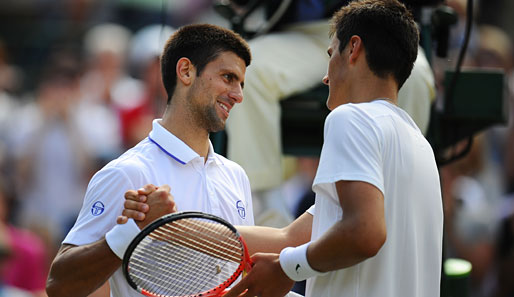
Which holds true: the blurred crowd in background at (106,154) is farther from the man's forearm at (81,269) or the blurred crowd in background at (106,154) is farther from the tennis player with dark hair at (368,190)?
the tennis player with dark hair at (368,190)

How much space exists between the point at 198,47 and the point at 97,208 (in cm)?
70

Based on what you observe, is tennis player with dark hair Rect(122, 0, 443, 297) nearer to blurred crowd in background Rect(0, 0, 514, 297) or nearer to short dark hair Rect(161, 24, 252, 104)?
short dark hair Rect(161, 24, 252, 104)

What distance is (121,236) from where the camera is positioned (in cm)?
248

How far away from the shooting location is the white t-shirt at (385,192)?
2.32 m

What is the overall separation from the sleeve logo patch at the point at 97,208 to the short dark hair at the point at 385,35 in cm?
88

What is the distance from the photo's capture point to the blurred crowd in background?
21.5 ft

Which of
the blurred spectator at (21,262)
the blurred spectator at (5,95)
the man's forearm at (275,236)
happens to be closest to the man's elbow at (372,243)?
the man's forearm at (275,236)

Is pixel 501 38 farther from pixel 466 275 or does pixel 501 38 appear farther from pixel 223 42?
pixel 223 42

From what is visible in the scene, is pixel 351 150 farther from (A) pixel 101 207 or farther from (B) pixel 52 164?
(B) pixel 52 164

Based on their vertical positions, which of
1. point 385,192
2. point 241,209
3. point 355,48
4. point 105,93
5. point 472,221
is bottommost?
point 472,221

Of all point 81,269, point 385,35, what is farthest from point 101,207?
point 385,35

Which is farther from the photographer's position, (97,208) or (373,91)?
(97,208)

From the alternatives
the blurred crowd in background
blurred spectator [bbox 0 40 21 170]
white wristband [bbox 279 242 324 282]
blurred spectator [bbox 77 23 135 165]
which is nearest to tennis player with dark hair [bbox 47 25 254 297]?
white wristband [bbox 279 242 324 282]

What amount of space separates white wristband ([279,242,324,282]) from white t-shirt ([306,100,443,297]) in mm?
104
